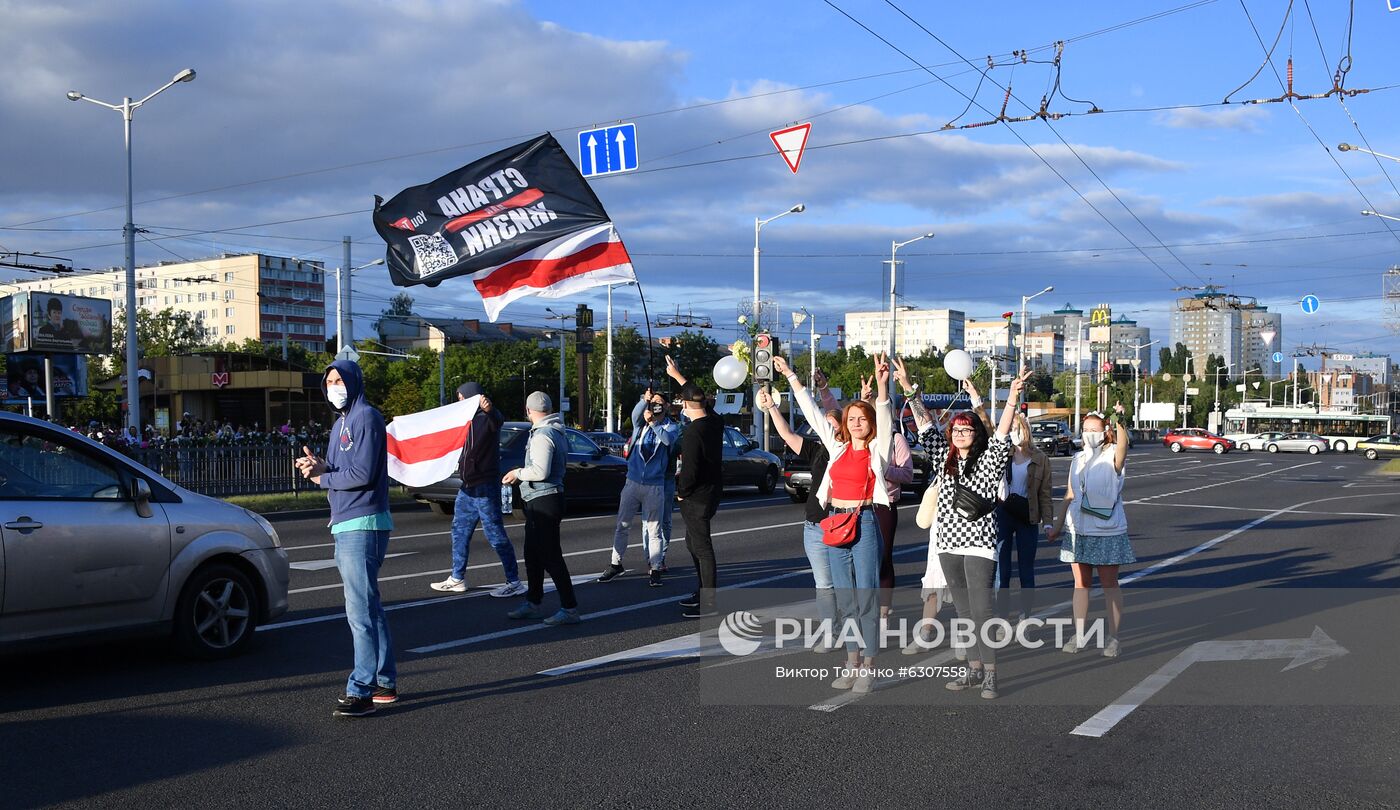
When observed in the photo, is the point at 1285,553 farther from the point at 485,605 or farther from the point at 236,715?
the point at 236,715

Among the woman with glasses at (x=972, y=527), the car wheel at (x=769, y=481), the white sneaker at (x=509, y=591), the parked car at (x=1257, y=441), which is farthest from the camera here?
the parked car at (x=1257, y=441)

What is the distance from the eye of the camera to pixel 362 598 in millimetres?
6094

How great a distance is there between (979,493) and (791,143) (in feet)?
39.2

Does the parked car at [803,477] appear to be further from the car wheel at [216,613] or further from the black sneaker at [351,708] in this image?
the black sneaker at [351,708]

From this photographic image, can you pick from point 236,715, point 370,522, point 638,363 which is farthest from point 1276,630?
point 638,363

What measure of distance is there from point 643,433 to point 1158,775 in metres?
6.48

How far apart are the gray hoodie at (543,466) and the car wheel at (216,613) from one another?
205 centimetres

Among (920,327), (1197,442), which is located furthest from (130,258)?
(920,327)

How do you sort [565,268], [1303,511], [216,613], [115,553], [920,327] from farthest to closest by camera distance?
1. [920,327]
2. [1303,511]
3. [565,268]
4. [216,613]
5. [115,553]

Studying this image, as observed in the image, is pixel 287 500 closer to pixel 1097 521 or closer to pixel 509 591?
pixel 509 591

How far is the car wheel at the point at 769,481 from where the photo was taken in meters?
24.8

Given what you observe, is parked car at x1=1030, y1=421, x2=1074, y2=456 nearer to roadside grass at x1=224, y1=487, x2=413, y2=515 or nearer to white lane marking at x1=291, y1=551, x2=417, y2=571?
roadside grass at x1=224, y1=487, x2=413, y2=515

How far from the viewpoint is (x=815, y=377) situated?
864cm

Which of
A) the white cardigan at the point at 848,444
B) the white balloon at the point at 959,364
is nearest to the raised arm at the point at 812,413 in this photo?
the white cardigan at the point at 848,444
